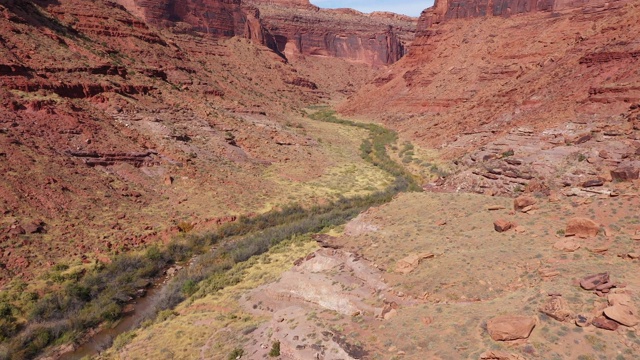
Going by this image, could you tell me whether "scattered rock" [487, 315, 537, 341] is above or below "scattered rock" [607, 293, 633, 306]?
below

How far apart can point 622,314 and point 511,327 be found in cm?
214

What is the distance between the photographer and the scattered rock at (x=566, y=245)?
12.4 m

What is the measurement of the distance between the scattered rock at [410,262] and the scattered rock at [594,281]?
15.7 ft

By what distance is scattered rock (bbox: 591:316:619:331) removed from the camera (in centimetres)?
850

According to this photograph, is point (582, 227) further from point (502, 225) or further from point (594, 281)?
point (594, 281)

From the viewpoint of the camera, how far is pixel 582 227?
1316cm

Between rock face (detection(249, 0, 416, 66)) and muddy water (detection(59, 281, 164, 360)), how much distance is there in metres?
103

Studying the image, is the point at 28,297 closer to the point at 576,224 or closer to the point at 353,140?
the point at 576,224

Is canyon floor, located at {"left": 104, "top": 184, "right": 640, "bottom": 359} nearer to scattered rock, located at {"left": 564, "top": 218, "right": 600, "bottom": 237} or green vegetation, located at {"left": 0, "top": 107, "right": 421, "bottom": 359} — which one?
scattered rock, located at {"left": 564, "top": 218, "right": 600, "bottom": 237}

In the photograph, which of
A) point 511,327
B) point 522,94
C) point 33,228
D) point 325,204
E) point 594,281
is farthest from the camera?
point 522,94

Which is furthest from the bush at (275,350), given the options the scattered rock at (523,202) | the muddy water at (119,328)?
the scattered rock at (523,202)

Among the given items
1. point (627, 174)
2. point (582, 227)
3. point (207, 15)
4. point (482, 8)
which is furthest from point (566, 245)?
point (207, 15)

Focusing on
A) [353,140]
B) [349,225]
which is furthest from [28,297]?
[353,140]

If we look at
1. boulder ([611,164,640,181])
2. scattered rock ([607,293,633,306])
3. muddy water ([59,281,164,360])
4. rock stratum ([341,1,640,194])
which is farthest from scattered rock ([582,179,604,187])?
muddy water ([59,281,164,360])
